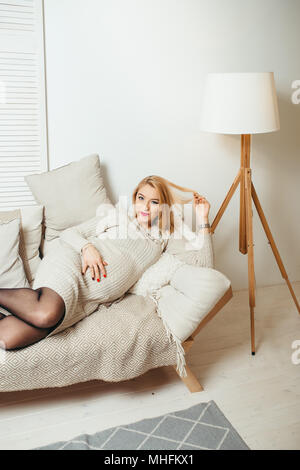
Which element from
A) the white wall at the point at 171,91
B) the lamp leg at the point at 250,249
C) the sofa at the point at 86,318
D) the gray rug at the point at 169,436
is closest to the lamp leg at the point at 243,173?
the lamp leg at the point at 250,249

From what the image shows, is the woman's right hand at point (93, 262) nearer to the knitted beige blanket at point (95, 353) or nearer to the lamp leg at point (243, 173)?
the knitted beige blanket at point (95, 353)

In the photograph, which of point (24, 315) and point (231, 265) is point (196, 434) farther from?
point (231, 265)

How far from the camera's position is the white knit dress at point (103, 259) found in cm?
197

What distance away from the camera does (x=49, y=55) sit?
2.55 meters

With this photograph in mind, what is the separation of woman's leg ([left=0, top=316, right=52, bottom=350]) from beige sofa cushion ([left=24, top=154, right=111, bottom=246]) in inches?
29.1

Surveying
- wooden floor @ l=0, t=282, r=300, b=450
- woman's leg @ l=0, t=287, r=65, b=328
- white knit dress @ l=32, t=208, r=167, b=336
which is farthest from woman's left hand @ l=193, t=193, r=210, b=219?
woman's leg @ l=0, t=287, r=65, b=328

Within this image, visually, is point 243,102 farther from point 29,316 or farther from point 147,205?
point 29,316

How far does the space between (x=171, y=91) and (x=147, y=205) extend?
905 mm

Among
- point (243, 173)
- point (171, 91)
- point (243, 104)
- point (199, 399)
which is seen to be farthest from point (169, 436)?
point (171, 91)

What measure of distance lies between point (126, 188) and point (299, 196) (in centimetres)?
139

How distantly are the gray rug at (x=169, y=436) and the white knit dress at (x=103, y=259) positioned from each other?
0.46 metres

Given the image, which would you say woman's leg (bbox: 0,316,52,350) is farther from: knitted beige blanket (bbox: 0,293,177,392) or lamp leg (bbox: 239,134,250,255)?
lamp leg (bbox: 239,134,250,255)

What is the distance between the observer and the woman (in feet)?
6.08
